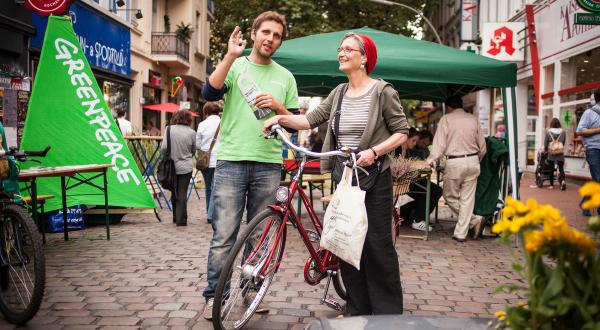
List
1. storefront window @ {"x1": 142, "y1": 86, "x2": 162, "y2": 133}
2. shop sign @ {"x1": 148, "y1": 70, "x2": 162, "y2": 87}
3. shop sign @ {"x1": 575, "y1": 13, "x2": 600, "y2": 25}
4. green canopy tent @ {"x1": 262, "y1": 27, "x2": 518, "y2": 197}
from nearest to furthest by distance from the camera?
green canopy tent @ {"x1": 262, "y1": 27, "x2": 518, "y2": 197} → shop sign @ {"x1": 575, "y1": 13, "x2": 600, "y2": 25} → storefront window @ {"x1": 142, "y1": 86, "x2": 162, "y2": 133} → shop sign @ {"x1": 148, "y1": 70, "x2": 162, "y2": 87}

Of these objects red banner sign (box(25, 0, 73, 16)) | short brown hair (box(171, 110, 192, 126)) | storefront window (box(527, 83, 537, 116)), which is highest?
red banner sign (box(25, 0, 73, 16))

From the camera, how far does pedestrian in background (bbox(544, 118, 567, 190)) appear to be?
15.0 meters

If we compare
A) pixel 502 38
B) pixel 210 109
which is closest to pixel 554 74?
pixel 502 38

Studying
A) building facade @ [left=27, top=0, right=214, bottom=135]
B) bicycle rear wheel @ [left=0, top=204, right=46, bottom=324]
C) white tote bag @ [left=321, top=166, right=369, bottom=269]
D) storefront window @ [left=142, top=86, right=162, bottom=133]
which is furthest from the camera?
storefront window @ [left=142, top=86, right=162, bottom=133]

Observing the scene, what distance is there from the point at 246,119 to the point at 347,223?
3.63ft

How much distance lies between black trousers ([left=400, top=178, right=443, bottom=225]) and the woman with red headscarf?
16.4 feet

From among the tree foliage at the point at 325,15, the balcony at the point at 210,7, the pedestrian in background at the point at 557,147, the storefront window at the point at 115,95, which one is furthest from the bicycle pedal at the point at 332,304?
the balcony at the point at 210,7

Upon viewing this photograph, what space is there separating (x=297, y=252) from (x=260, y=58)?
322cm

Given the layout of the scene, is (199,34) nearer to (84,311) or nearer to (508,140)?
(508,140)

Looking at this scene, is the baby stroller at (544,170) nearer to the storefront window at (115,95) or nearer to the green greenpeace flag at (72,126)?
the green greenpeace flag at (72,126)

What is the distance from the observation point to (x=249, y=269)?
12.0 feet

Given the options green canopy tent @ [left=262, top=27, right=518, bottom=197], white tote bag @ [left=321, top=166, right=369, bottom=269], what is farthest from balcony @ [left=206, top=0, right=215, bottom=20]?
white tote bag @ [left=321, top=166, right=369, bottom=269]

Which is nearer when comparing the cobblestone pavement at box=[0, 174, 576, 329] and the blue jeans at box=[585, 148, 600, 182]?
the cobblestone pavement at box=[0, 174, 576, 329]

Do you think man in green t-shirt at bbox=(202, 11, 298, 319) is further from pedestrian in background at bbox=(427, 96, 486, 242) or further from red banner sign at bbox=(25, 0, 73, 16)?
red banner sign at bbox=(25, 0, 73, 16)
